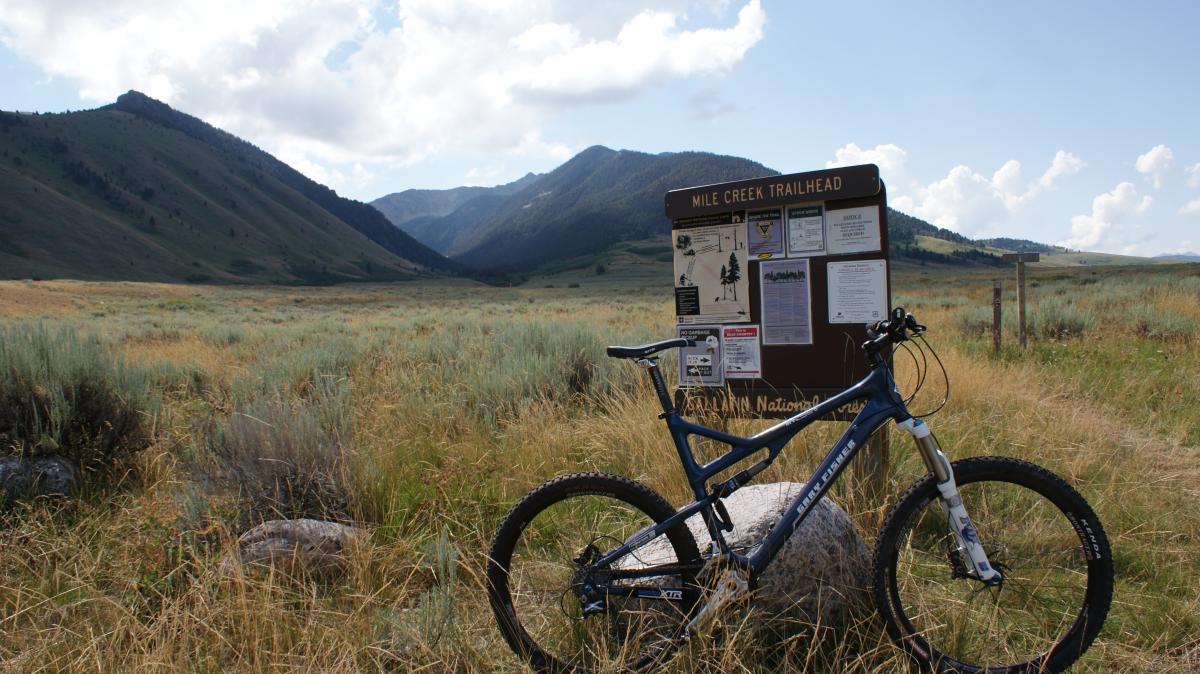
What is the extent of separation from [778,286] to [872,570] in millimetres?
1777

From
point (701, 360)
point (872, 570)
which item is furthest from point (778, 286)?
point (872, 570)

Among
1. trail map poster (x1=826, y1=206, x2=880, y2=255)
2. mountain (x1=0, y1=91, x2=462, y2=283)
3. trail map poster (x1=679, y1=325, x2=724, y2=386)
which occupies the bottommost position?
trail map poster (x1=679, y1=325, x2=724, y2=386)

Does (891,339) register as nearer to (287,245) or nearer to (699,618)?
(699,618)

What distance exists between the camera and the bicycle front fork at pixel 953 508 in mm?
2354

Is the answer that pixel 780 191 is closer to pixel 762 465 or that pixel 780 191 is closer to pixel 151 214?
pixel 762 465

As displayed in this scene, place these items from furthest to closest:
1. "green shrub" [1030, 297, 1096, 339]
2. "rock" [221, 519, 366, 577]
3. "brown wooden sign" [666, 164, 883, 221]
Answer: "green shrub" [1030, 297, 1096, 339], "brown wooden sign" [666, 164, 883, 221], "rock" [221, 519, 366, 577]

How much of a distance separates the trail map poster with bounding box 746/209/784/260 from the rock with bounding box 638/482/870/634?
5.08ft

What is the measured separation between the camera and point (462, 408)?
5613 mm

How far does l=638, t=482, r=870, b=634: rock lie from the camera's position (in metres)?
2.56

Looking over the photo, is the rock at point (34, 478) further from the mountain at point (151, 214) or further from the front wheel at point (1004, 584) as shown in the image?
the mountain at point (151, 214)

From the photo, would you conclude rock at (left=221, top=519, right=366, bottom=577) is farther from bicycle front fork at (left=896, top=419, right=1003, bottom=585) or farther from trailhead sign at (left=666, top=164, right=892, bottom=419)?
bicycle front fork at (left=896, top=419, right=1003, bottom=585)

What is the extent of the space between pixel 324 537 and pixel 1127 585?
Result: 3.77 m

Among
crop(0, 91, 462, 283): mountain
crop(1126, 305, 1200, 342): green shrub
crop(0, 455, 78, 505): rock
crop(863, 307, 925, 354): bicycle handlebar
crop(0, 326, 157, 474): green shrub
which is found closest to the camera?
crop(863, 307, 925, 354): bicycle handlebar

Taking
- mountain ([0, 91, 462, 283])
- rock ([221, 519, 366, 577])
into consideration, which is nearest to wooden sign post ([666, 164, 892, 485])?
rock ([221, 519, 366, 577])
